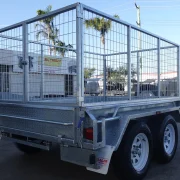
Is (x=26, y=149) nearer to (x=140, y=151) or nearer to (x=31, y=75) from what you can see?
(x=31, y=75)

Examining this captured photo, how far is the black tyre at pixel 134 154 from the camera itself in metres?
3.56

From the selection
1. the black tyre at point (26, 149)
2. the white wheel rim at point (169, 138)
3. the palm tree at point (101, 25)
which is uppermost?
the palm tree at point (101, 25)

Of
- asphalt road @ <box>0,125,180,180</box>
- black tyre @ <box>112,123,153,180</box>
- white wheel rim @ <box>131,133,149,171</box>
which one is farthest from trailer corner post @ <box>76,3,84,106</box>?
asphalt road @ <box>0,125,180,180</box>

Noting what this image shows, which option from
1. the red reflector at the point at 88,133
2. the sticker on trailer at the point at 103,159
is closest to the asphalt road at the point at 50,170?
the sticker on trailer at the point at 103,159

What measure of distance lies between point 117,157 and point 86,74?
4.19 ft

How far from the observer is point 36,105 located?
379cm

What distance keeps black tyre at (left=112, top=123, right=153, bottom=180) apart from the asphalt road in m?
0.32

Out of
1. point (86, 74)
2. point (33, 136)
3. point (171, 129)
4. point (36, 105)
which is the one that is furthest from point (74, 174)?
point (171, 129)

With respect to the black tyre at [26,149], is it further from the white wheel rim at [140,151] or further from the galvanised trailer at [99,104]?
the white wheel rim at [140,151]

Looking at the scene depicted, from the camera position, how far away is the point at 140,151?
4.10 metres

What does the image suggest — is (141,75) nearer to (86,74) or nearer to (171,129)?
(171,129)

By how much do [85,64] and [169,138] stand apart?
267 cm

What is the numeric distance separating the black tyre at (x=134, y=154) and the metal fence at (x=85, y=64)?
641 mm

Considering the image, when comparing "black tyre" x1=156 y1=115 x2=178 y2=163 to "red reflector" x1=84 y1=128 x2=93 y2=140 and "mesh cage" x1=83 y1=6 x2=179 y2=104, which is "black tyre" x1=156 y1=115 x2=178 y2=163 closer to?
"mesh cage" x1=83 y1=6 x2=179 y2=104
